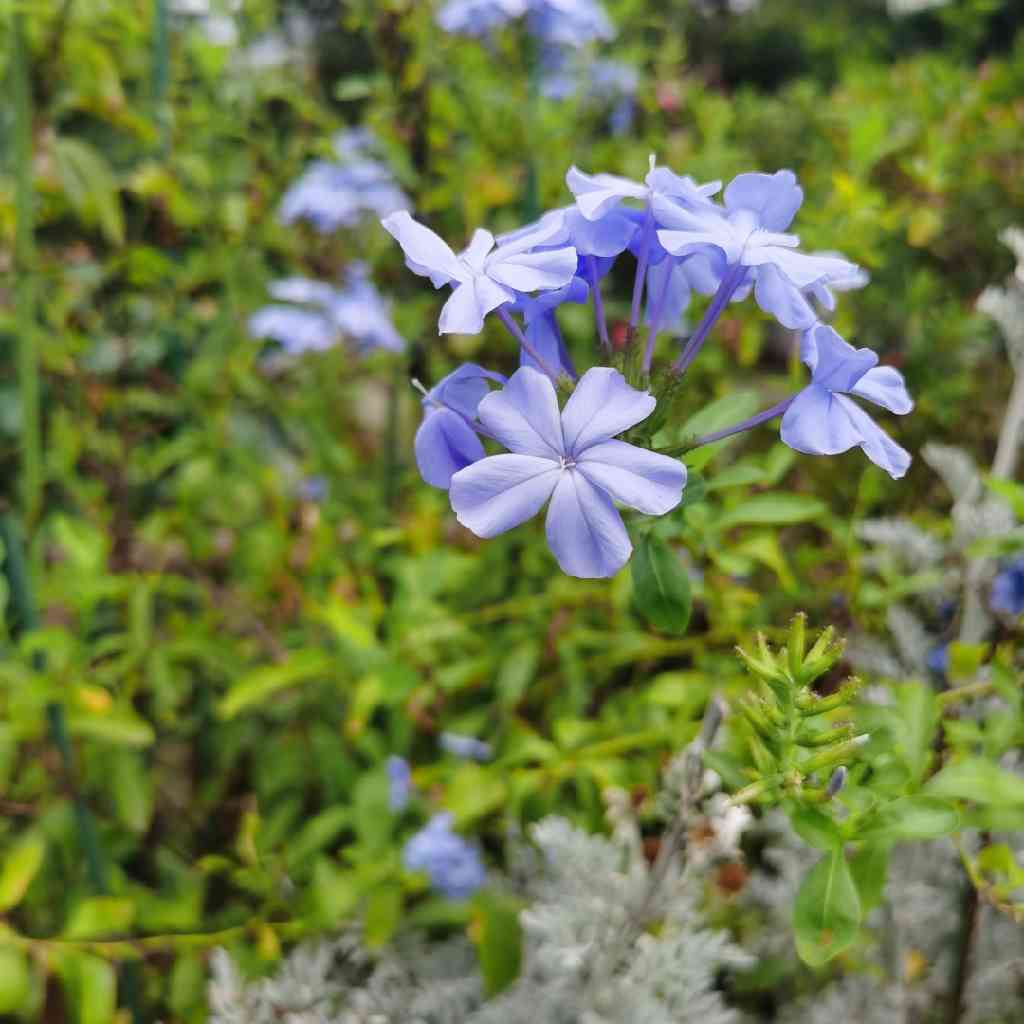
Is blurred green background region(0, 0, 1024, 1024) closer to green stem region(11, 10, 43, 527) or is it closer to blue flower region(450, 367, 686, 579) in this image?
green stem region(11, 10, 43, 527)

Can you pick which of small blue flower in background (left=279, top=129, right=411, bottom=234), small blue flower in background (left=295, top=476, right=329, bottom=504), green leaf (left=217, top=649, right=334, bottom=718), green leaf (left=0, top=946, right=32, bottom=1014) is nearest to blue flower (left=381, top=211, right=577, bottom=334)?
green leaf (left=217, top=649, right=334, bottom=718)

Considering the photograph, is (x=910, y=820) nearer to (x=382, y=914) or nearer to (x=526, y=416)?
(x=526, y=416)

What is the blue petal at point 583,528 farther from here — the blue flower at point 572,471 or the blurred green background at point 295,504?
the blurred green background at point 295,504

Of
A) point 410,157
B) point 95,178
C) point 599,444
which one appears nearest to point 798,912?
point 599,444

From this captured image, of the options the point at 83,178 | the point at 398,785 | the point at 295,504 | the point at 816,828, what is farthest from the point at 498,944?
the point at 83,178

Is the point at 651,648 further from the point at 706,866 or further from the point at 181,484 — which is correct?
the point at 181,484

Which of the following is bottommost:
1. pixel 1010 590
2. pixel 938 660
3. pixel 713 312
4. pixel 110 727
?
pixel 110 727

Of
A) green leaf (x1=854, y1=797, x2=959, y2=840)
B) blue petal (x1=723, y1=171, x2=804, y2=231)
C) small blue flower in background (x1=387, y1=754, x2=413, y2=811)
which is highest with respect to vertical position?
blue petal (x1=723, y1=171, x2=804, y2=231)
